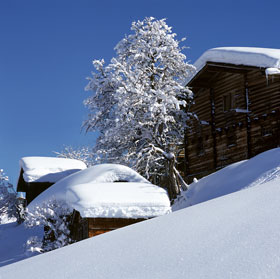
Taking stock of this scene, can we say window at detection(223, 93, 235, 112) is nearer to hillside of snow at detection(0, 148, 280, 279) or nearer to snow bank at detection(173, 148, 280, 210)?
snow bank at detection(173, 148, 280, 210)

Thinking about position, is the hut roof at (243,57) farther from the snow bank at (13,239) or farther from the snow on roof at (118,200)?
the snow bank at (13,239)

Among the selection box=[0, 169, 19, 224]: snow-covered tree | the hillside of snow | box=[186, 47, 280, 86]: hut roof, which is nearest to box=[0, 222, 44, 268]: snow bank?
box=[0, 169, 19, 224]: snow-covered tree

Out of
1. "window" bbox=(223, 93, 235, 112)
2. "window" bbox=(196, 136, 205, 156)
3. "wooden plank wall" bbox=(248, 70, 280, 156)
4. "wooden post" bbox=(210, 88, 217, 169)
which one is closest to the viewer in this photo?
"wooden plank wall" bbox=(248, 70, 280, 156)

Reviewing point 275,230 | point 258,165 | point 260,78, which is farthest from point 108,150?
point 275,230

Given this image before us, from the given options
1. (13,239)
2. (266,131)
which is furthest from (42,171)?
(266,131)

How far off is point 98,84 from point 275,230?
22.8 meters

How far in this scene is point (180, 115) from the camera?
2711cm

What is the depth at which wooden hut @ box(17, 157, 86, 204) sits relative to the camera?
28484 mm

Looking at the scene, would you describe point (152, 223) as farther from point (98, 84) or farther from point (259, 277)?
point (98, 84)

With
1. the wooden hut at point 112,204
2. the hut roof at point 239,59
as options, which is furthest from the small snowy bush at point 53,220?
the hut roof at point 239,59

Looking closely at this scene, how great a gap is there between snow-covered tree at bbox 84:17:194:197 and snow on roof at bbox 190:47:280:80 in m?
2.11

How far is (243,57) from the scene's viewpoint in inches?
847

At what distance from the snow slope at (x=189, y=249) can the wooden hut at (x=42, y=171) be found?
73.6 ft

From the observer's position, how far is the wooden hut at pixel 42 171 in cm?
2848
